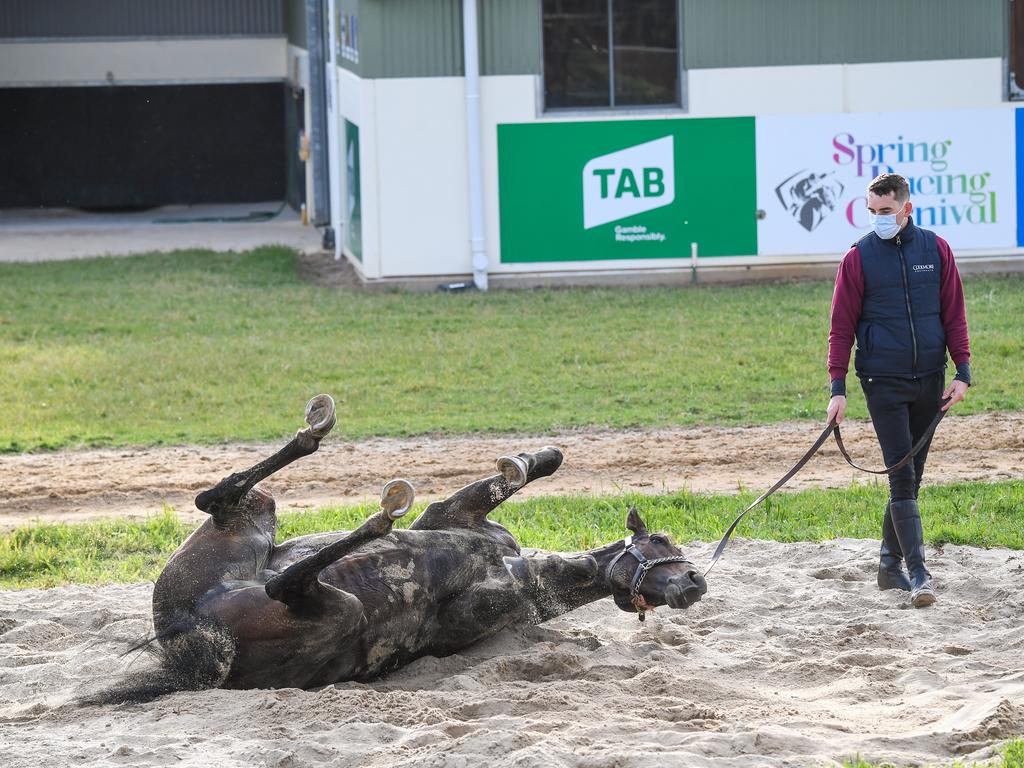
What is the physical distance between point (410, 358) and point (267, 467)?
8.70 m

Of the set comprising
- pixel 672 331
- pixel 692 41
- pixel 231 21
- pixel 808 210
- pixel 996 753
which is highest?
pixel 231 21

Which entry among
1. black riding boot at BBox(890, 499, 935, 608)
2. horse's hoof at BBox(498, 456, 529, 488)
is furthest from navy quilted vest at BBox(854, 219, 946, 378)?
horse's hoof at BBox(498, 456, 529, 488)

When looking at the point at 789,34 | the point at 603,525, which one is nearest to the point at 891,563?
the point at 603,525

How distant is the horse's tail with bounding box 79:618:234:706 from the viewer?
18.6 ft

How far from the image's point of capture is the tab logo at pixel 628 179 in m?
19.1

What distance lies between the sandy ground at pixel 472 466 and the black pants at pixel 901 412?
2739 mm

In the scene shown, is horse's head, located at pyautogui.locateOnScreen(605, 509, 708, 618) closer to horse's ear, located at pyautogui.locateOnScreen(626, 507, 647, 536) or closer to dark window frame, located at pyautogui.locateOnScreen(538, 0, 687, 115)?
horse's ear, located at pyautogui.locateOnScreen(626, 507, 647, 536)

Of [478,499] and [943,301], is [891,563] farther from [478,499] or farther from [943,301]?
[478,499]

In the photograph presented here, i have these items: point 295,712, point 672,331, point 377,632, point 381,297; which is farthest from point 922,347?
point 381,297

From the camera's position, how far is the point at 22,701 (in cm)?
598

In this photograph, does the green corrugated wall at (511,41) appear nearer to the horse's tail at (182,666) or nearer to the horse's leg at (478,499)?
the horse's leg at (478,499)

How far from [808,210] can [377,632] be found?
47.8 feet

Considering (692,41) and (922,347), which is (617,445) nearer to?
(922,347)

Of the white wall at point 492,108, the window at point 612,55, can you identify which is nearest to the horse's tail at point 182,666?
the white wall at point 492,108
